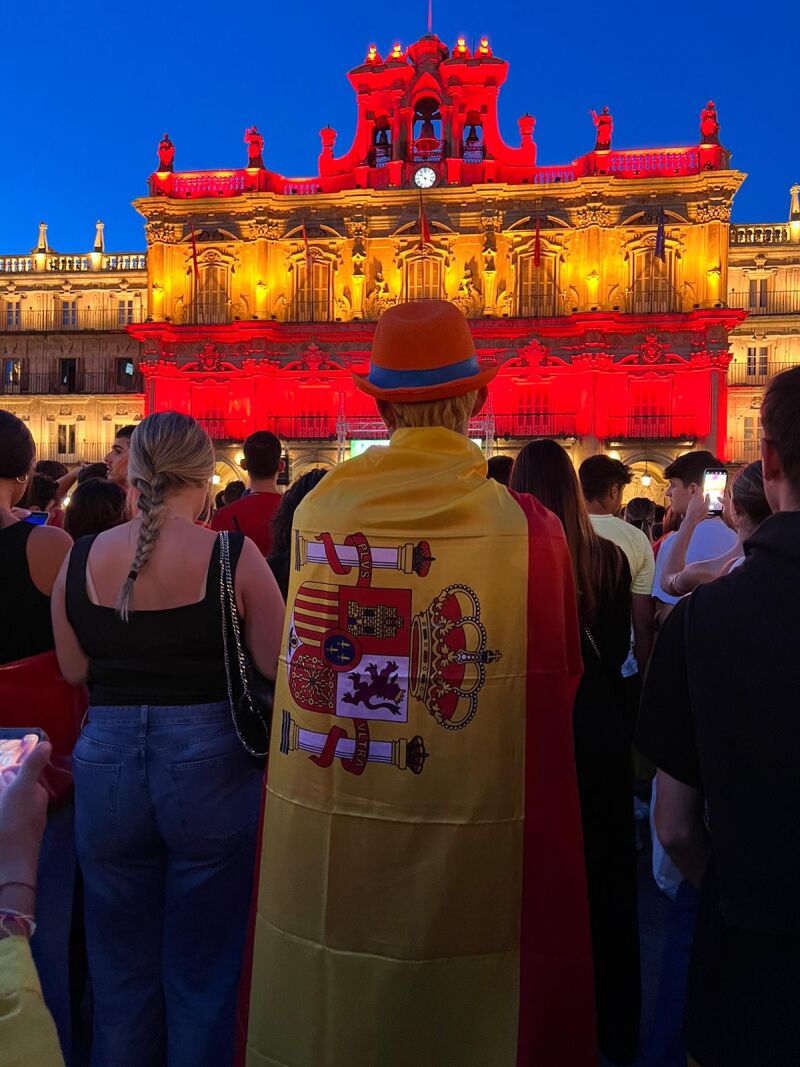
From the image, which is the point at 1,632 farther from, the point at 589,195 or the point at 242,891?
the point at 589,195

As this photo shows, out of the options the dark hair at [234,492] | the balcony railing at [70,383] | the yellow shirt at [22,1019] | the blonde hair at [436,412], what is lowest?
the yellow shirt at [22,1019]

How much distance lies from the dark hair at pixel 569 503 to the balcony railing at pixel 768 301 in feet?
97.0

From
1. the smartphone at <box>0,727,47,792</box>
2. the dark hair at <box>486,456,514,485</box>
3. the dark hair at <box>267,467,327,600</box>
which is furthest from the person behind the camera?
the dark hair at <box>486,456,514,485</box>

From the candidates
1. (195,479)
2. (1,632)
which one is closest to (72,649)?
(1,632)

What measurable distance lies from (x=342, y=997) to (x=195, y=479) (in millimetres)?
1530

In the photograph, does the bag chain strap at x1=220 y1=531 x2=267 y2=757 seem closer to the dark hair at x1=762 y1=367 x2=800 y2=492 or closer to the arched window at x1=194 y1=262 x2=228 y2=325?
the dark hair at x1=762 y1=367 x2=800 y2=492

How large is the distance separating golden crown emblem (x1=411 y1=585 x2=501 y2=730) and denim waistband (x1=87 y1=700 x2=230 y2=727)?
26.8 inches

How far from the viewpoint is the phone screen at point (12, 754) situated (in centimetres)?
142

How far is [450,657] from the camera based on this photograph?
2.37 m

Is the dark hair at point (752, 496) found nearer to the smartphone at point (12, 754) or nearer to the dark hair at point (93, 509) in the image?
the smartphone at point (12, 754)

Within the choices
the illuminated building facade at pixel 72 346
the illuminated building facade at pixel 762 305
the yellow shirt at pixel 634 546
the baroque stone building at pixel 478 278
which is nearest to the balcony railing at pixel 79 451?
the illuminated building facade at pixel 72 346

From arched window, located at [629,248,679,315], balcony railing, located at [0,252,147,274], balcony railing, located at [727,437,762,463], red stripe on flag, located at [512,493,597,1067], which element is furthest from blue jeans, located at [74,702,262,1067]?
balcony railing, located at [0,252,147,274]

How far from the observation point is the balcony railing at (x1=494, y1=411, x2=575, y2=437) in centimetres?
2719

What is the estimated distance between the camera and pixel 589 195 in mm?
27406
